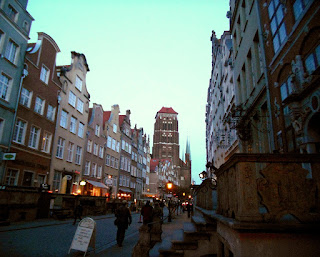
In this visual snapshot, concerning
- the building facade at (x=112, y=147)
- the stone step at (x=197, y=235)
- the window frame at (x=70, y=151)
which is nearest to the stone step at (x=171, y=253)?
the stone step at (x=197, y=235)

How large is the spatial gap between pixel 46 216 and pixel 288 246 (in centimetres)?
1859

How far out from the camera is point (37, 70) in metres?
22.2

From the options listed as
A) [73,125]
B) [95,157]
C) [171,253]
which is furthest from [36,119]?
[171,253]

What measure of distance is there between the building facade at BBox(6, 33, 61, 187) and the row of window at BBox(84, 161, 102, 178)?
328 inches

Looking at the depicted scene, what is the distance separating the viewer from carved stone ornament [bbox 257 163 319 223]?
328 centimetres

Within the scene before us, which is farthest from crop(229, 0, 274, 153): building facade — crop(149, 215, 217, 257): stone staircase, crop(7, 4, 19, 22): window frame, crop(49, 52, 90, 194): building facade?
crop(49, 52, 90, 194): building facade

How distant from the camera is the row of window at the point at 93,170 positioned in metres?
31.7

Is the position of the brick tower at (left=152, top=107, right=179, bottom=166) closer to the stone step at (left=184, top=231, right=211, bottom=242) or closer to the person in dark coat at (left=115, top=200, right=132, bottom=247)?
the person in dark coat at (left=115, top=200, right=132, bottom=247)

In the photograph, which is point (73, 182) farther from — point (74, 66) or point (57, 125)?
point (74, 66)

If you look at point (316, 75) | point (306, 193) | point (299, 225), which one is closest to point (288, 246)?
point (299, 225)

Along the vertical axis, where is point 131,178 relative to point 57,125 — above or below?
below

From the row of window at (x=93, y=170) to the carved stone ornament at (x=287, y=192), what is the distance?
30130mm

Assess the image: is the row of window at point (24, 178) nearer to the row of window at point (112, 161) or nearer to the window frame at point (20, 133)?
the window frame at point (20, 133)

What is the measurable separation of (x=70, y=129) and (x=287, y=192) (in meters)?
27.4
